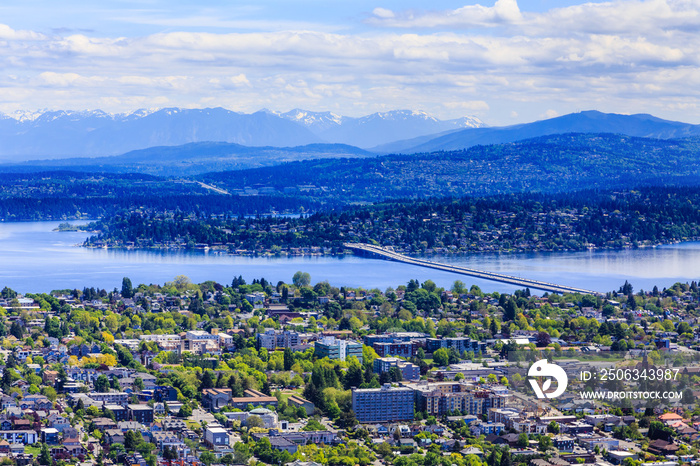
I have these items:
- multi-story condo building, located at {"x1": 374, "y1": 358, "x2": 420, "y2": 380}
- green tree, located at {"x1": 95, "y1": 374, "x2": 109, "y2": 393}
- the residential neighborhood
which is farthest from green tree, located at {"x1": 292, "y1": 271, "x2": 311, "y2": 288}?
green tree, located at {"x1": 95, "y1": 374, "x2": 109, "y2": 393}

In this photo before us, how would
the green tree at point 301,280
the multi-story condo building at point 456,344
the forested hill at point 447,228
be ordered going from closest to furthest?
the multi-story condo building at point 456,344 → the green tree at point 301,280 → the forested hill at point 447,228

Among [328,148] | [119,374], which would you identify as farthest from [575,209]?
[328,148]

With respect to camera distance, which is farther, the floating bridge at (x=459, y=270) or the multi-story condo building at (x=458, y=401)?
the floating bridge at (x=459, y=270)

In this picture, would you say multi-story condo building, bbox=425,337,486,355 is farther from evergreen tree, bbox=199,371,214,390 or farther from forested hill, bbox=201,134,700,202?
forested hill, bbox=201,134,700,202

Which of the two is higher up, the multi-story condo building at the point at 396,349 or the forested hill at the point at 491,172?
the forested hill at the point at 491,172

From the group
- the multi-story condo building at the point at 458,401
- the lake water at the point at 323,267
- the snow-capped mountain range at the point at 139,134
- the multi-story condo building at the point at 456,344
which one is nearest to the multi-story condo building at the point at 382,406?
the multi-story condo building at the point at 458,401

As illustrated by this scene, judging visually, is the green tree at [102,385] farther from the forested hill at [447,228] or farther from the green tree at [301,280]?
the forested hill at [447,228]

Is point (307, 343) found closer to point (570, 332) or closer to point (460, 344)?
point (460, 344)
